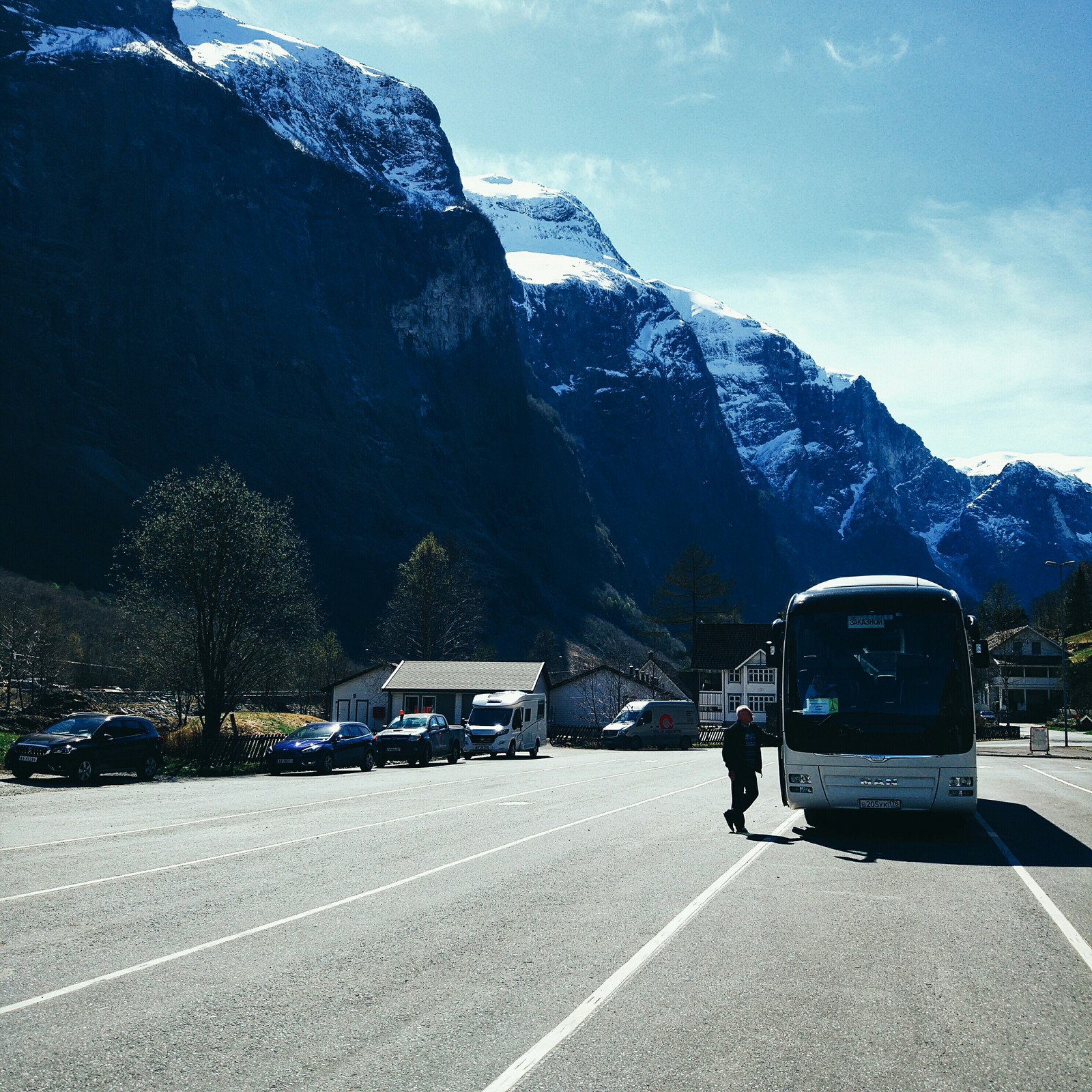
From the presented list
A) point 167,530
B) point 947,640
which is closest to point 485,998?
point 947,640

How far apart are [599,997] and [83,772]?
23.0 metres

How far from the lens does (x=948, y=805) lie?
1438cm

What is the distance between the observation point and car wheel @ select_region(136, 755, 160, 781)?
28.5 meters

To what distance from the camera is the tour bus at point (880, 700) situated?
47.2 feet

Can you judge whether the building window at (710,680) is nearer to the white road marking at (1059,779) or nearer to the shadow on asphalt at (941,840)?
the white road marking at (1059,779)

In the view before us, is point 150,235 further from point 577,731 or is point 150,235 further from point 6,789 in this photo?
point 6,789

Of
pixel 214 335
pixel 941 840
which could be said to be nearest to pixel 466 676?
pixel 941 840

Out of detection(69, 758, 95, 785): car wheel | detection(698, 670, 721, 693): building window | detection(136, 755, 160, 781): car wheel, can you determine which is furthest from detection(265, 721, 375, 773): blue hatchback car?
detection(698, 670, 721, 693): building window

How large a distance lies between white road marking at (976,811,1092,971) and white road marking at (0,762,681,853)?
1188cm

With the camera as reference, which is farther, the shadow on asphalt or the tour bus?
the tour bus

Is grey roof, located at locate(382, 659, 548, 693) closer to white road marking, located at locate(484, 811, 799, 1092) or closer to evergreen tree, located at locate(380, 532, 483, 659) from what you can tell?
evergreen tree, located at locate(380, 532, 483, 659)

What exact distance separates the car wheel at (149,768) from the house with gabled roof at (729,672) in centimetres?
7162

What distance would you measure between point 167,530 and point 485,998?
38.9 m

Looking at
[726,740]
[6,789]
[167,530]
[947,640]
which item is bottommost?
[6,789]
